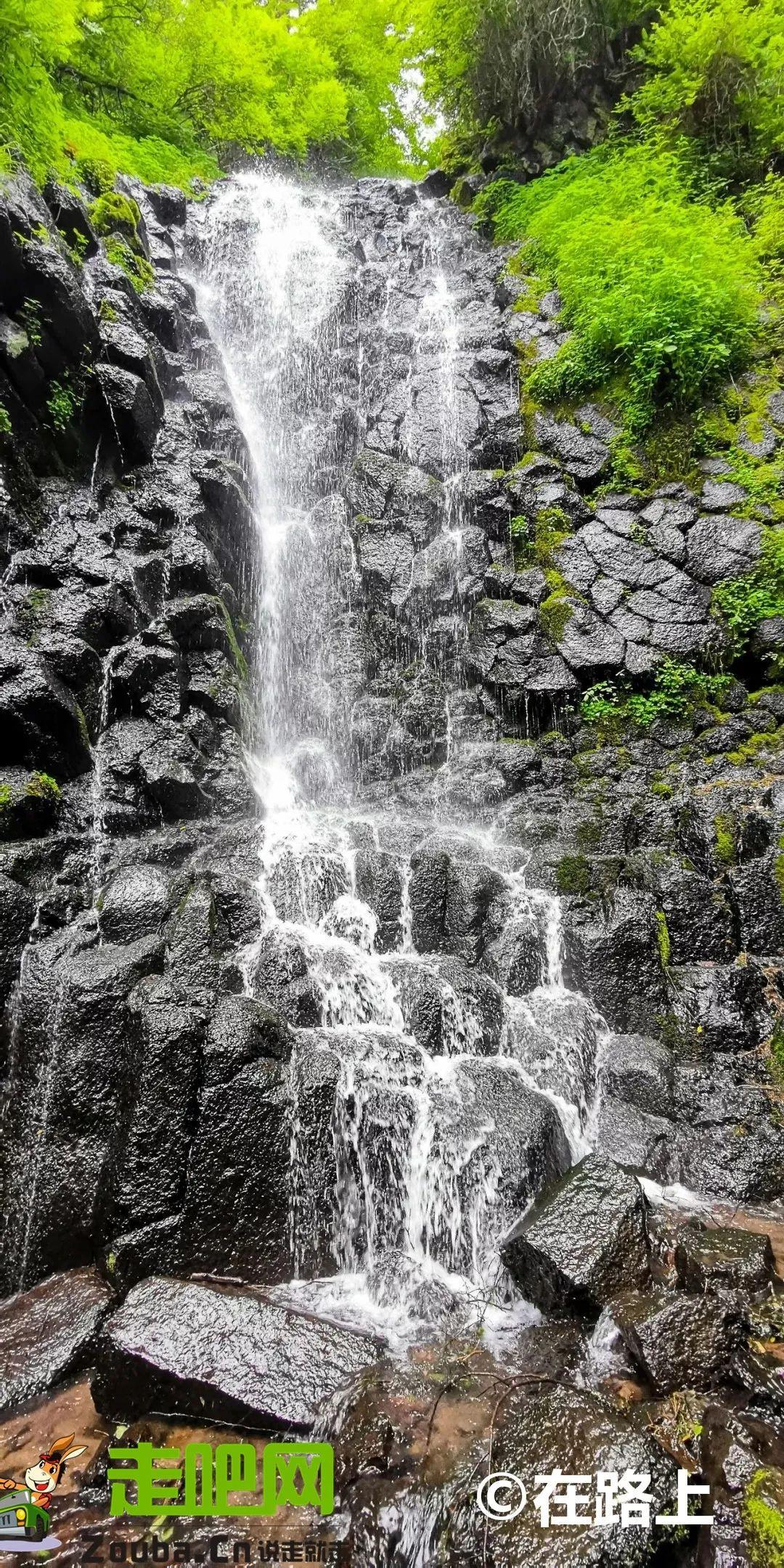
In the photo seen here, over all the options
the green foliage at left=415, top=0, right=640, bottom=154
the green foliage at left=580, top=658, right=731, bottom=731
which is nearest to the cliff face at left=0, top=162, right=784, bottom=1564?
the green foliage at left=580, top=658, right=731, bottom=731

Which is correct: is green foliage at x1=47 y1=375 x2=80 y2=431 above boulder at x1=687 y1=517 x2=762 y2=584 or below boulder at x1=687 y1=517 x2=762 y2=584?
above

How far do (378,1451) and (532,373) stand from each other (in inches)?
546

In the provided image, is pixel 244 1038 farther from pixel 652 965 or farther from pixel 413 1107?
pixel 652 965

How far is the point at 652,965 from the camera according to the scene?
22.1 feet

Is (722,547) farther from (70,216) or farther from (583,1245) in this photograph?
(70,216)

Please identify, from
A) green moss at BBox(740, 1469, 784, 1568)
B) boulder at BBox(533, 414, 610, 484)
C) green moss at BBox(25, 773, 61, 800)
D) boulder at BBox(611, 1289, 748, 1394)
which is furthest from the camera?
boulder at BBox(533, 414, 610, 484)

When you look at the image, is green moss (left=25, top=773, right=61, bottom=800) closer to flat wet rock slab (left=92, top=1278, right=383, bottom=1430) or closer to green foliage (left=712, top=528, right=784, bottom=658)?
flat wet rock slab (left=92, top=1278, right=383, bottom=1430)

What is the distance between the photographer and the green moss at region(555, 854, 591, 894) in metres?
7.40

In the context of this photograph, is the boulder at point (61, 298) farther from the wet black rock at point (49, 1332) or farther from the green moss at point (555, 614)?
the wet black rock at point (49, 1332)

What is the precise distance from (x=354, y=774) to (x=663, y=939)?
5029 millimetres

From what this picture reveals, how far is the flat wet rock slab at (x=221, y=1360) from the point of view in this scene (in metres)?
3.63

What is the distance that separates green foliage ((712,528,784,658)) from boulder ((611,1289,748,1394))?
24.4 ft

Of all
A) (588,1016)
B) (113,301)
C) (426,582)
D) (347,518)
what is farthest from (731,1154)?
(113,301)

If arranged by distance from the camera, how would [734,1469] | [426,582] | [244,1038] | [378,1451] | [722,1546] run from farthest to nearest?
[426,582], [244,1038], [378,1451], [734,1469], [722,1546]
